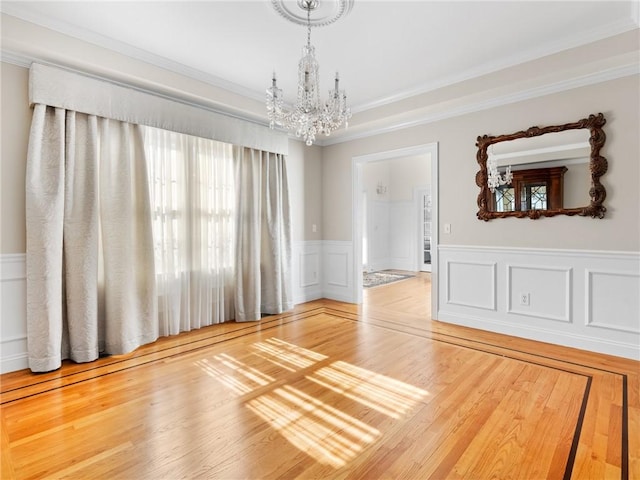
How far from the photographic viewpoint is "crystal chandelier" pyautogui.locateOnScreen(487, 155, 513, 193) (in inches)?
149

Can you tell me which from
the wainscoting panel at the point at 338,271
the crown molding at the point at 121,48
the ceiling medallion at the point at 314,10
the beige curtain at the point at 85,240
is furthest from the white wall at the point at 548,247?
the beige curtain at the point at 85,240

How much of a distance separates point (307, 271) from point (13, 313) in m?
3.53

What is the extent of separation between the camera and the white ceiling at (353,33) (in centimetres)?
253

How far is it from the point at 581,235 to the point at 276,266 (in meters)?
3.44

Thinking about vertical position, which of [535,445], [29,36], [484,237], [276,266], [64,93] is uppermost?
[29,36]

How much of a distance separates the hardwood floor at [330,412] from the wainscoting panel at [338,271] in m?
1.85

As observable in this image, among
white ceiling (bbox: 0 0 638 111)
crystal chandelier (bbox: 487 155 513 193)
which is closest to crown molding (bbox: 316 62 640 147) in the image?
white ceiling (bbox: 0 0 638 111)

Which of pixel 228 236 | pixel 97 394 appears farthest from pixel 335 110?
pixel 97 394

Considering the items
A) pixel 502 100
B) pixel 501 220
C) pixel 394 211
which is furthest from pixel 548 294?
pixel 394 211

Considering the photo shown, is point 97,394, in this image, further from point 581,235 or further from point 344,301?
point 581,235

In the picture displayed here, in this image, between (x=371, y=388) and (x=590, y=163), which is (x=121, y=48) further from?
(x=590, y=163)

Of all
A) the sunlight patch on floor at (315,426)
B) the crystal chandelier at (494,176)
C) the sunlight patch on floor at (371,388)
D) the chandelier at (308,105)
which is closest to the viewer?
the sunlight patch on floor at (315,426)

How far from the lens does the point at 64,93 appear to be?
2895 millimetres

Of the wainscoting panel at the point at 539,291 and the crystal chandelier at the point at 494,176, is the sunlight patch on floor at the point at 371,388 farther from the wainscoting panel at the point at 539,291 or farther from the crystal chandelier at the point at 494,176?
the crystal chandelier at the point at 494,176
